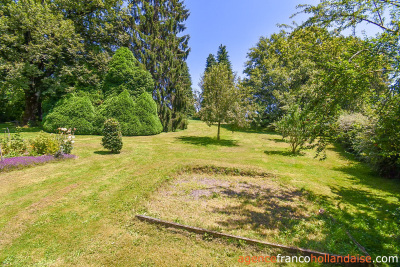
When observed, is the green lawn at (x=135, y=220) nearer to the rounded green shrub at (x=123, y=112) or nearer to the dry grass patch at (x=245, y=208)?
the dry grass patch at (x=245, y=208)

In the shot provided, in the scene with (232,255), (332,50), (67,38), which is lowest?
(232,255)

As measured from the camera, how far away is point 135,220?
14.8ft

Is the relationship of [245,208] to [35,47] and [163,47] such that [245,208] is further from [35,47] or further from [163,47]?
[35,47]

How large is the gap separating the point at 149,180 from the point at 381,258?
6813 mm

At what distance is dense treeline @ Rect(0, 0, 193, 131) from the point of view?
51.3 feet

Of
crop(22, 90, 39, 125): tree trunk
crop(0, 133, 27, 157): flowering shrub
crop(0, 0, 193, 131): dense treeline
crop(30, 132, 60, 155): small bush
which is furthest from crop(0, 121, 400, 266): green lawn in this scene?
crop(22, 90, 39, 125): tree trunk

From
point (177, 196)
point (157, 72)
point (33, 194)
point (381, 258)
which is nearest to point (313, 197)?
point (381, 258)

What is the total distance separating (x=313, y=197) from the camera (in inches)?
241

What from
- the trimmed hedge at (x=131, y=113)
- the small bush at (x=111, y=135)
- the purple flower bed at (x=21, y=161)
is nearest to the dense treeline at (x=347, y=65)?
the small bush at (x=111, y=135)

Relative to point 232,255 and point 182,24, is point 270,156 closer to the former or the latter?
point 232,255

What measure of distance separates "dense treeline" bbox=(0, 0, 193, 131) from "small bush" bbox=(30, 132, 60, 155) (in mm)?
9816

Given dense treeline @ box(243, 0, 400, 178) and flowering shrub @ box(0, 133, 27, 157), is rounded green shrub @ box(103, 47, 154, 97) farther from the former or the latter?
dense treeline @ box(243, 0, 400, 178)

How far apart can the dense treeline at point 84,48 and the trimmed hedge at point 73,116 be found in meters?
0.92

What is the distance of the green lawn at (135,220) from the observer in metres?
3.50
